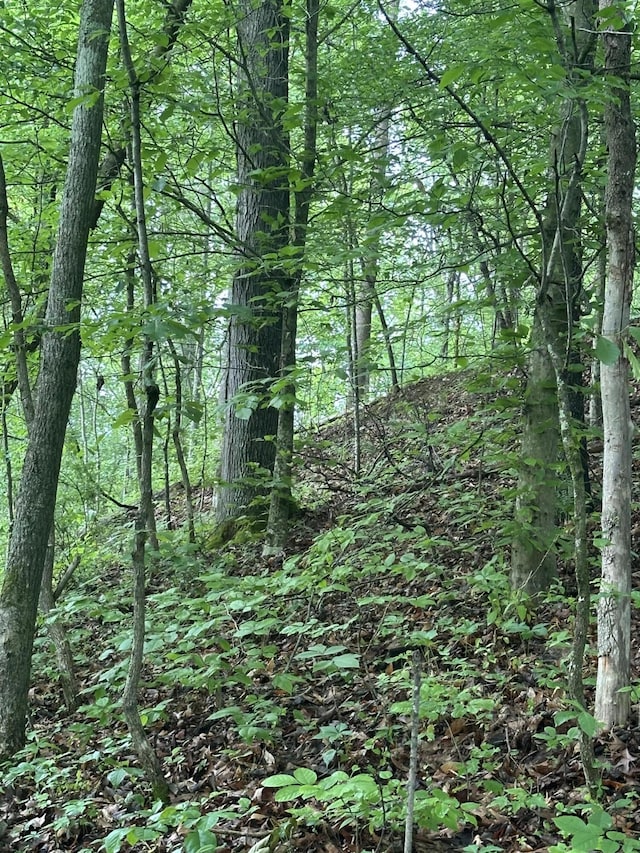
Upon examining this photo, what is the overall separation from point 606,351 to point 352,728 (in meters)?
2.63

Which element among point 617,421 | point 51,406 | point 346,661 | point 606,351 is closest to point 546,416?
point 617,421

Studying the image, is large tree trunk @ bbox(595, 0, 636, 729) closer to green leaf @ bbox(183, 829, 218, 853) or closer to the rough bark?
green leaf @ bbox(183, 829, 218, 853)

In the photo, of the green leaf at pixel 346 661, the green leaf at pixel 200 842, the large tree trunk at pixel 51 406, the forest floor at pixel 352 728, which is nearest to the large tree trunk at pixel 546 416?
the forest floor at pixel 352 728

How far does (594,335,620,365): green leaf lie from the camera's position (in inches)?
104

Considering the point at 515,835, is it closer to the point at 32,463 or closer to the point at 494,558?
the point at 494,558

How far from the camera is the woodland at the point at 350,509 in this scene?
319 cm

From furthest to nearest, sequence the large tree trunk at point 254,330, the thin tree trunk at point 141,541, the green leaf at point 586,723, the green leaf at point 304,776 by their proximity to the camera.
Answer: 1. the large tree trunk at point 254,330
2. the thin tree trunk at point 141,541
3. the green leaf at point 586,723
4. the green leaf at point 304,776

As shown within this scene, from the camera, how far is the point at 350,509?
23.3ft

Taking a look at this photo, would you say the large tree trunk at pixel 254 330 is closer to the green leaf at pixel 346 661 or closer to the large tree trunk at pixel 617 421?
the green leaf at pixel 346 661

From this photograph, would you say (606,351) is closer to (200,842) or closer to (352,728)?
(200,842)

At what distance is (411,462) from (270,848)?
203 inches

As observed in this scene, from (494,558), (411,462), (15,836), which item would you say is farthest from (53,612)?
(411,462)

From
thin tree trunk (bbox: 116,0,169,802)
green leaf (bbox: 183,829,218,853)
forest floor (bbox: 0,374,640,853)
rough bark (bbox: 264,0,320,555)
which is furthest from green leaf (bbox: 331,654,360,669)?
rough bark (bbox: 264,0,320,555)

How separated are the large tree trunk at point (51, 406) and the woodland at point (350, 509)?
0.02m
